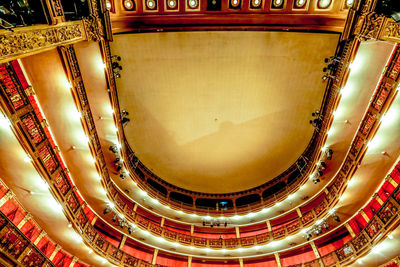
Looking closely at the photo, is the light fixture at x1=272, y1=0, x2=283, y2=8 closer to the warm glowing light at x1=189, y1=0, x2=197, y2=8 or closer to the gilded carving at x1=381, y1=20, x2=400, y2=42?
the warm glowing light at x1=189, y1=0, x2=197, y2=8

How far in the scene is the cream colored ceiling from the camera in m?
14.5

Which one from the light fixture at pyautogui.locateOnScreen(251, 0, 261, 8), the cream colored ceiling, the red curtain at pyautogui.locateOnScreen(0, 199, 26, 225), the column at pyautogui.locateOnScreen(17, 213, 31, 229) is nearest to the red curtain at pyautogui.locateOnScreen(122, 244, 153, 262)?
the cream colored ceiling

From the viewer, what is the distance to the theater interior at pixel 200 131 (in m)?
8.66

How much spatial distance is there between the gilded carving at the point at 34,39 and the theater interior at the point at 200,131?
0.04m

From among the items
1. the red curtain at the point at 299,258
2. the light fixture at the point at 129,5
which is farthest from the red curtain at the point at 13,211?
the red curtain at the point at 299,258

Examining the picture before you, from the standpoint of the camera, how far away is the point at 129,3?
11469 mm

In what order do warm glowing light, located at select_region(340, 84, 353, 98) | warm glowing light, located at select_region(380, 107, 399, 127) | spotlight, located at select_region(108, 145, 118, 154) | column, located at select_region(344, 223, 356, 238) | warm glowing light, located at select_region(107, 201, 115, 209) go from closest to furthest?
warm glowing light, located at select_region(380, 107, 399, 127) → warm glowing light, located at select_region(340, 84, 353, 98) → column, located at select_region(344, 223, 356, 238) → spotlight, located at select_region(108, 145, 118, 154) → warm glowing light, located at select_region(107, 201, 115, 209)

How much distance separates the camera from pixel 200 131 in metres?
18.9

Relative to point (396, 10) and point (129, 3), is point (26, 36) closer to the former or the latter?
point (129, 3)

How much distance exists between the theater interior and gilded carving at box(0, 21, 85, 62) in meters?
0.04

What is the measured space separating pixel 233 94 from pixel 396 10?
35.9ft

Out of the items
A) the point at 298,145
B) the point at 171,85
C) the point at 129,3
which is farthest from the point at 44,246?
the point at 298,145

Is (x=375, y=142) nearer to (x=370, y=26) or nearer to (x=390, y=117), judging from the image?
(x=390, y=117)

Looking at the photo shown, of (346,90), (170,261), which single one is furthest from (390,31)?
(170,261)
